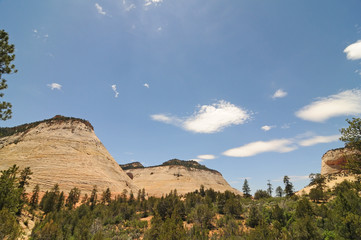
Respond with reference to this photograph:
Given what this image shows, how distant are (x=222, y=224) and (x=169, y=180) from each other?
232 ft

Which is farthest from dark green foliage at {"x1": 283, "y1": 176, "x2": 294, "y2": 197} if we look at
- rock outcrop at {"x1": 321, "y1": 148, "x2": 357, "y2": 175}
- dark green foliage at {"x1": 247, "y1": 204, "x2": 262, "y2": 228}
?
dark green foliage at {"x1": 247, "y1": 204, "x2": 262, "y2": 228}

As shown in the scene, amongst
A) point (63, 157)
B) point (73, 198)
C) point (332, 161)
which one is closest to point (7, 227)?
point (73, 198)

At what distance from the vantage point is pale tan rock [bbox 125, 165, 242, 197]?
87000mm

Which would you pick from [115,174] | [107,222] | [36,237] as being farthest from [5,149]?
[36,237]

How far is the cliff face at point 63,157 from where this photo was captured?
5132 centimetres

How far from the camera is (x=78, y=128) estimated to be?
241 feet

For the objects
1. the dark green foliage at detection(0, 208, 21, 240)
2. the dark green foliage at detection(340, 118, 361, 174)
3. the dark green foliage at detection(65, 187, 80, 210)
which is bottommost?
the dark green foliage at detection(65, 187, 80, 210)

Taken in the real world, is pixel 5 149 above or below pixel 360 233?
above

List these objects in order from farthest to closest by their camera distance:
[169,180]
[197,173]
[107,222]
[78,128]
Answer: [197,173] < [169,180] < [78,128] < [107,222]

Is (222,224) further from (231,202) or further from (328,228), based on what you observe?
(328,228)

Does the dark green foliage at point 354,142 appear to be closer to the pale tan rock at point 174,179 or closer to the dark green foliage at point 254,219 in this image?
the dark green foliage at point 254,219

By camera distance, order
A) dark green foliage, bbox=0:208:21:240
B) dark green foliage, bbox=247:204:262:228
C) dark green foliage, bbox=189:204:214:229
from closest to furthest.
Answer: dark green foliage, bbox=0:208:21:240 → dark green foliage, bbox=247:204:262:228 → dark green foliage, bbox=189:204:214:229

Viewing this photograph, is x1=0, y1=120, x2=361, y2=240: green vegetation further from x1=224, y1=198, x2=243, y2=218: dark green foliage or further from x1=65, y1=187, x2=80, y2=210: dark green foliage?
x1=65, y1=187, x2=80, y2=210: dark green foliage

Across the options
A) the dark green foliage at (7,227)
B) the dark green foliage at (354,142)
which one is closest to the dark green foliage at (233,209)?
the dark green foliage at (354,142)
